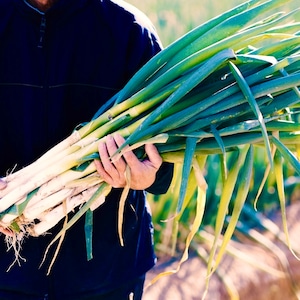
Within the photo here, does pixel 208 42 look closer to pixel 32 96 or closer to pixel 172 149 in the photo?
pixel 172 149

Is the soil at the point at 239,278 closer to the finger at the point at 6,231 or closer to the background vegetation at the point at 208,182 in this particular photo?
the background vegetation at the point at 208,182

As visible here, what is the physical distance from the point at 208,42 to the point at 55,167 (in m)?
0.42

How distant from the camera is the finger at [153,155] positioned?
5.26ft

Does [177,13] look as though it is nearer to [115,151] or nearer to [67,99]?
[67,99]

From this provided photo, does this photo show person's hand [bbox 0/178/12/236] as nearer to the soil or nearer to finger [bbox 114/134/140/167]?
finger [bbox 114/134/140/167]

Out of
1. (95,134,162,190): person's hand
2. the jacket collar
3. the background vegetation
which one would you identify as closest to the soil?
the background vegetation

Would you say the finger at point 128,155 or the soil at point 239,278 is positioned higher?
the finger at point 128,155

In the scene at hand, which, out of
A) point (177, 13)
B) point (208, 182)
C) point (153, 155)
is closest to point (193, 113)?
point (153, 155)

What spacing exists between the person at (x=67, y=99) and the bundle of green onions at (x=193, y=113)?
0.08m

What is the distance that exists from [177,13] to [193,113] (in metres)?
2.23

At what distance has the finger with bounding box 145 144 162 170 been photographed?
5.26ft

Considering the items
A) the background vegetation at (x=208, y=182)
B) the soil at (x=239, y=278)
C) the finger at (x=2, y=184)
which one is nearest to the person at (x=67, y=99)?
the finger at (x=2, y=184)

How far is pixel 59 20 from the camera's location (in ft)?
5.78

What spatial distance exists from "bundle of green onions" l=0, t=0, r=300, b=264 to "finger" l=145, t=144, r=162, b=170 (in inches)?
0.6
